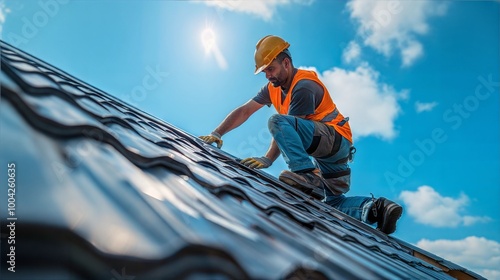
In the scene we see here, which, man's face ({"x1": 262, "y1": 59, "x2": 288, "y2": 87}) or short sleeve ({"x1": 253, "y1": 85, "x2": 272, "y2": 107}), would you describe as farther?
short sleeve ({"x1": 253, "y1": 85, "x2": 272, "y2": 107})

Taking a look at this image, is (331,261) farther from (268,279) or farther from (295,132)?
(295,132)

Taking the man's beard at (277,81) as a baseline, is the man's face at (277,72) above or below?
above

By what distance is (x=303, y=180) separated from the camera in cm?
414

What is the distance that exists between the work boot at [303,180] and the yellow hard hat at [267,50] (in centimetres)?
172

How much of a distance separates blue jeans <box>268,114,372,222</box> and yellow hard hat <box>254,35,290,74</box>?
1.13 m

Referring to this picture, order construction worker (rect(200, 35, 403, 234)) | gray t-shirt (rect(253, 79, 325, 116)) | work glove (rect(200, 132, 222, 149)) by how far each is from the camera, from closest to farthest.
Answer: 1. construction worker (rect(200, 35, 403, 234))
2. gray t-shirt (rect(253, 79, 325, 116))
3. work glove (rect(200, 132, 222, 149))

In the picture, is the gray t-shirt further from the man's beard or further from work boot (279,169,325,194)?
work boot (279,169,325,194)

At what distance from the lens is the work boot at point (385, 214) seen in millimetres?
4598

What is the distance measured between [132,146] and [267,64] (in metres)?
3.72

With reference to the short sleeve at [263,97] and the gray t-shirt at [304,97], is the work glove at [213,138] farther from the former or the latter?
the gray t-shirt at [304,97]

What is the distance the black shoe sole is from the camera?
458 cm

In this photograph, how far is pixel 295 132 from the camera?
4.25 meters

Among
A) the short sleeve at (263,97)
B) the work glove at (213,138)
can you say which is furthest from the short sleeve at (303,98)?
the work glove at (213,138)

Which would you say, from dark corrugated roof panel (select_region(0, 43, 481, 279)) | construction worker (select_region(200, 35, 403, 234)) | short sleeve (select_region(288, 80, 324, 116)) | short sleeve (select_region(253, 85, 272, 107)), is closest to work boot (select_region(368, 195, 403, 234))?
construction worker (select_region(200, 35, 403, 234))
